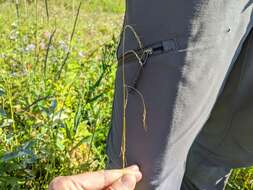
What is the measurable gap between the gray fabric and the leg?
0.07 metres

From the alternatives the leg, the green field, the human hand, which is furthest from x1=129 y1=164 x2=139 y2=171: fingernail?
the green field

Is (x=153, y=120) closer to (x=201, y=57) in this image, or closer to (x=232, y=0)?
(x=201, y=57)

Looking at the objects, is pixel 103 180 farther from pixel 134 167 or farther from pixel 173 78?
pixel 173 78

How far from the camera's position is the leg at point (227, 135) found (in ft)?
3.73

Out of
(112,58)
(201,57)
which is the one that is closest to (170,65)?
(201,57)

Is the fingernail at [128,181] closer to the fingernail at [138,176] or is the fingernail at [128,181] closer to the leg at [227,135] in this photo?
the fingernail at [138,176]

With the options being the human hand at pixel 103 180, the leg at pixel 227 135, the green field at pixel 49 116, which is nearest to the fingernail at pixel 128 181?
the human hand at pixel 103 180

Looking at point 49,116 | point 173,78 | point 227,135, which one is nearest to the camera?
point 173,78

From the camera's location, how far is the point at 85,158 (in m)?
1.88

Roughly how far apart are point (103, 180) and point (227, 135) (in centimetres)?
55

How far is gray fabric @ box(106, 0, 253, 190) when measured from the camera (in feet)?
2.70

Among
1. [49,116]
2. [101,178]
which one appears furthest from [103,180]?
[49,116]

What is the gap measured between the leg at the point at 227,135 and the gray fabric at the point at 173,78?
7cm

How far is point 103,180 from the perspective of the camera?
96cm
